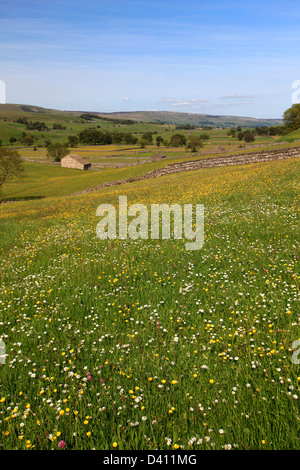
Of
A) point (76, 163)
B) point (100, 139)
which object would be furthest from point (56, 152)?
point (100, 139)

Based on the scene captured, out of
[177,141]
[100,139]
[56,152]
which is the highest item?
[100,139]

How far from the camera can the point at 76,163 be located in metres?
104

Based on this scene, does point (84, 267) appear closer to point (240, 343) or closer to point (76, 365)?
point (76, 365)

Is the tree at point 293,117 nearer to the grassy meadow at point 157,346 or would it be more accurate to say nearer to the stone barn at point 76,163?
the stone barn at point 76,163

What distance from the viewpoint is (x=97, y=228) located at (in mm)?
15781

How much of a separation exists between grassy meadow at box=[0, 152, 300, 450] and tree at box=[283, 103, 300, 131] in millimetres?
113777

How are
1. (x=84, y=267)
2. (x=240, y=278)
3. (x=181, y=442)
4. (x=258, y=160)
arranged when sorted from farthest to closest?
1. (x=258, y=160)
2. (x=84, y=267)
3. (x=240, y=278)
4. (x=181, y=442)

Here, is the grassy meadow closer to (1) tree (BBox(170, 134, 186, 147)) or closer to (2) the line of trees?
(1) tree (BBox(170, 134, 186, 147))

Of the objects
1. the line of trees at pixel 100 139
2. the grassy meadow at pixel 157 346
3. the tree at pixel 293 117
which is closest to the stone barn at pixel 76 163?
the tree at pixel 293 117

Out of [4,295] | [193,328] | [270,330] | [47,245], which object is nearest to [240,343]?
[270,330]

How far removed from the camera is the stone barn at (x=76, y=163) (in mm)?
102562

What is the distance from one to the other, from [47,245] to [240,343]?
35.7 ft

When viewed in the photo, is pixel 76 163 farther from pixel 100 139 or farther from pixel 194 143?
pixel 100 139

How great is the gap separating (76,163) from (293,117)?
3526 inches
